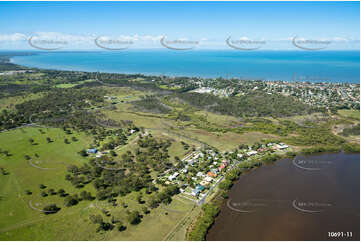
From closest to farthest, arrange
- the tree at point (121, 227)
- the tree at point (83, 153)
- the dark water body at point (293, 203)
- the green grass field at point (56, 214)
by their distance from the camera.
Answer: the green grass field at point (56, 214), the tree at point (121, 227), the dark water body at point (293, 203), the tree at point (83, 153)

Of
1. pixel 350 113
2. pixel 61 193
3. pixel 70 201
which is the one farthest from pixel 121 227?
pixel 350 113

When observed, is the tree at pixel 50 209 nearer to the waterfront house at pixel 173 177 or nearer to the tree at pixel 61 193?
the tree at pixel 61 193

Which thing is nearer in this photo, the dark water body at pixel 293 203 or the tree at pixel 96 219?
the dark water body at pixel 293 203

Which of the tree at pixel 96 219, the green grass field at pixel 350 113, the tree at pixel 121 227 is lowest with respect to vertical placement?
the tree at pixel 121 227

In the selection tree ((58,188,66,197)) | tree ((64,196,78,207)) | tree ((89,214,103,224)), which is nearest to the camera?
tree ((89,214,103,224))

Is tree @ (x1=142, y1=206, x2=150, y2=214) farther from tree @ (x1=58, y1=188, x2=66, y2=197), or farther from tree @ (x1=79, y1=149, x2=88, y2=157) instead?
tree @ (x1=79, y1=149, x2=88, y2=157)

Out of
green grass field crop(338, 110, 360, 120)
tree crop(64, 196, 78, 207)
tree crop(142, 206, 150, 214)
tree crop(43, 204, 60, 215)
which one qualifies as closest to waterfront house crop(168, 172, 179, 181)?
tree crop(142, 206, 150, 214)

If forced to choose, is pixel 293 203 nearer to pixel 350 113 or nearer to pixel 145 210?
A: pixel 145 210

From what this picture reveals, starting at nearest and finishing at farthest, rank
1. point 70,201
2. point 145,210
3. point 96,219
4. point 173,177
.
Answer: point 96,219 < point 145,210 < point 70,201 < point 173,177

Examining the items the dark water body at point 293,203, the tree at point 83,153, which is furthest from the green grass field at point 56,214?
the dark water body at point 293,203
